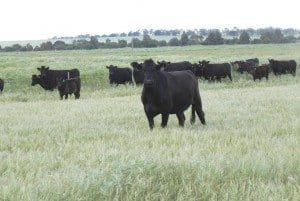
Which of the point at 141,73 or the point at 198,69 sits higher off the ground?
the point at 141,73

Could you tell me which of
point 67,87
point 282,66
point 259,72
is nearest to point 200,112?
point 67,87

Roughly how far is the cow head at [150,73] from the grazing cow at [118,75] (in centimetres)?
2157

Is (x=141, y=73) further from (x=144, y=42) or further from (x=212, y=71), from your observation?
(x=144, y=42)

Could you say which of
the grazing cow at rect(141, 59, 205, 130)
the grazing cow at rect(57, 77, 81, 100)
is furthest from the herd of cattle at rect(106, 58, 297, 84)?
the grazing cow at rect(141, 59, 205, 130)

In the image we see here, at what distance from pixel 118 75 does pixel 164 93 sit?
865 inches

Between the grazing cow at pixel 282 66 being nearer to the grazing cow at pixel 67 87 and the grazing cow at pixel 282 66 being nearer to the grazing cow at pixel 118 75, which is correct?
the grazing cow at pixel 118 75

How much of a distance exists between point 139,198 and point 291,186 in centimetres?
159

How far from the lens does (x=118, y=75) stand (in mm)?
33188

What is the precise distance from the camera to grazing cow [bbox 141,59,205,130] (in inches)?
443

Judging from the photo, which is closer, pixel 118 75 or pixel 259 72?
pixel 118 75

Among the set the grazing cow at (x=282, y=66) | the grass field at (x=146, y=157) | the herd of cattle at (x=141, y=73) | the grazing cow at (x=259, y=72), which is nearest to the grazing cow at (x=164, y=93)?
the grass field at (x=146, y=157)

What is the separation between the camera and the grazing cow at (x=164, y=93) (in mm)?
11250

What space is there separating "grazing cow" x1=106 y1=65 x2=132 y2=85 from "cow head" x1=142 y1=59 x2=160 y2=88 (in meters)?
21.6

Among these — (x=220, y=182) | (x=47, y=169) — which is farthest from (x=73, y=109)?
(x=220, y=182)
